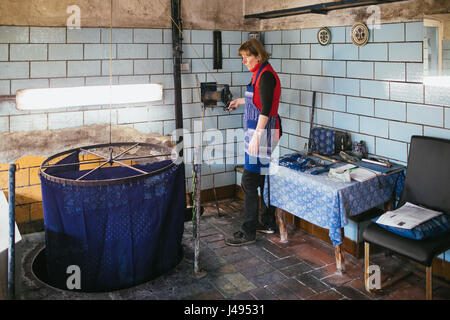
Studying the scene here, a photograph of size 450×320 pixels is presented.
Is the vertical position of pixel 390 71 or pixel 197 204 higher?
pixel 390 71

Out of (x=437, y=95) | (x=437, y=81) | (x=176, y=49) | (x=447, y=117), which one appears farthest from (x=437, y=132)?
(x=176, y=49)

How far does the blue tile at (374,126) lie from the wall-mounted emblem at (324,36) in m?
0.88

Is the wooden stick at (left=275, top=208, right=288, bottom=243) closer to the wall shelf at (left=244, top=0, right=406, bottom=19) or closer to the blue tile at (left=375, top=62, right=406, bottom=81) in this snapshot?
the blue tile at (left=375, top=62, right=406, bottom=81)

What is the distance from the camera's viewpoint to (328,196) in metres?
3.58

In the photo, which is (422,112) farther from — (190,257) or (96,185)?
(96,185)

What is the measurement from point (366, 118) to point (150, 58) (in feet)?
7.89

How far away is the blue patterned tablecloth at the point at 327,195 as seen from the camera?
140 inches

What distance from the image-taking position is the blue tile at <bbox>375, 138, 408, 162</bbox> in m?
3.90

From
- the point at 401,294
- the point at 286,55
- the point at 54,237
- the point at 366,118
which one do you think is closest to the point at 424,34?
the point at 366,118

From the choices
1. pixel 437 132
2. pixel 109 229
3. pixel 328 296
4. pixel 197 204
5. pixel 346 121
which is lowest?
pixel 328 296

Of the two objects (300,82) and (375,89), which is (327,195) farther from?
(300,82)

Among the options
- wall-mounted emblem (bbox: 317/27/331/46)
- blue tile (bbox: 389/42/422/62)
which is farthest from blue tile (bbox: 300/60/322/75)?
blue tile (bbox: 389/42/422/62)

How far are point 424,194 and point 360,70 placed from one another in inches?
52.4

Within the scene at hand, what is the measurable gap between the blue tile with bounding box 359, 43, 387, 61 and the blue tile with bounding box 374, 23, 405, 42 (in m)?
0.05
